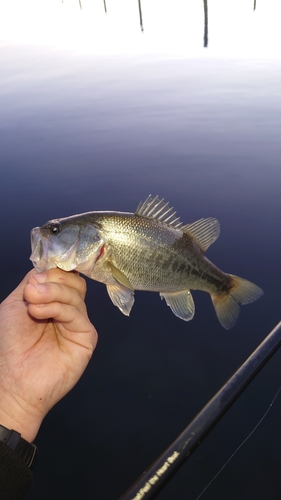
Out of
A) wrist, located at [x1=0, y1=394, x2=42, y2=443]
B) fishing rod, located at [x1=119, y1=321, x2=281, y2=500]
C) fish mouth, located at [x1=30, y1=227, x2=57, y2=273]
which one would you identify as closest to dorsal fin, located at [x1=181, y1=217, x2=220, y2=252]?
fishing rod, located at [x1=119, y1=321, x2=281, y2=500]

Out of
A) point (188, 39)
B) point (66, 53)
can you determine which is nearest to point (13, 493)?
point (66, 53)

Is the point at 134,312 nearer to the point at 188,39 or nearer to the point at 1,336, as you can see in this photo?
the point at 1,336

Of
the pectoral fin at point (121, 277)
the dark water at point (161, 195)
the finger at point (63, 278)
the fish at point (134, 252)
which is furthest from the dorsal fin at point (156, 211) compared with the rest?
the dark water at point (161, 195)

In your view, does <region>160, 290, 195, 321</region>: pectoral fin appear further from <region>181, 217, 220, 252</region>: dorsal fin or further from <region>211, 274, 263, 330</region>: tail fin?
<region>181, 217, 220, 252</region>: dorsal fin

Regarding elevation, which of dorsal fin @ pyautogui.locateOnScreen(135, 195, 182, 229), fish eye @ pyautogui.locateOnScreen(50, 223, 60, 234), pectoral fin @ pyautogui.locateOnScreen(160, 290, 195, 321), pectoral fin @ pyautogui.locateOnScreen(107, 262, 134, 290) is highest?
dorsal fin @ pyautogui.locateOnScreen(135, 195, 182, 229)

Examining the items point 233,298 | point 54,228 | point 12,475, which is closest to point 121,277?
point 54,228

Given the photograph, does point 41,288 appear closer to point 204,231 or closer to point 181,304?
point 181,304

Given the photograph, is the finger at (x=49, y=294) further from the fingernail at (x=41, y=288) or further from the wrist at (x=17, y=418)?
the wrist at (x=17, y=418)
